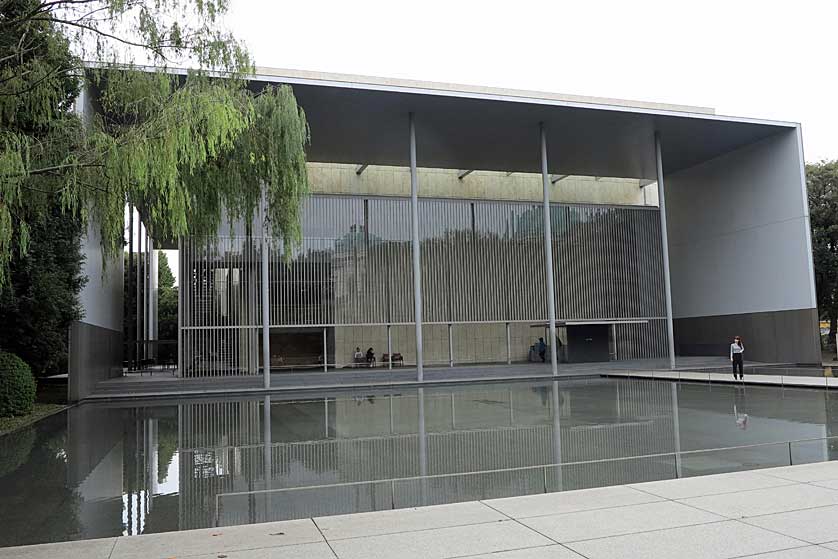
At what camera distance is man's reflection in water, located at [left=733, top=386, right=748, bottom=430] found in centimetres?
1139

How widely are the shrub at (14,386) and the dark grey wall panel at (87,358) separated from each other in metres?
3.12

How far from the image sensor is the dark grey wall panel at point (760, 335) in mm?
27109

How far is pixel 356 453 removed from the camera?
9453 millimetres

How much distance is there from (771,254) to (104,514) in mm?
28785

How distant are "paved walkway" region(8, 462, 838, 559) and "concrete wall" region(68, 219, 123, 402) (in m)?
12.0

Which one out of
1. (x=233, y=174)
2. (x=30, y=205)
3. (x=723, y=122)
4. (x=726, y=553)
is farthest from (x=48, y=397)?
(x=723, y=122)

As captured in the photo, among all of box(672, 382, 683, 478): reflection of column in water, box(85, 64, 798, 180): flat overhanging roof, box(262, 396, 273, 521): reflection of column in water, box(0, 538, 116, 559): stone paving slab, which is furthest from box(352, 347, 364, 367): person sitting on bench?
box(0, 538, 116, 559): stone paving slab

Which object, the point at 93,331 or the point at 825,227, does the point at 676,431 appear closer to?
the point at 93,331

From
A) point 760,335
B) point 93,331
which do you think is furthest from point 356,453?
point 760,335

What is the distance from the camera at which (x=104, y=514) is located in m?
6.37

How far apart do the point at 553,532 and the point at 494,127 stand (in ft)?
74.9

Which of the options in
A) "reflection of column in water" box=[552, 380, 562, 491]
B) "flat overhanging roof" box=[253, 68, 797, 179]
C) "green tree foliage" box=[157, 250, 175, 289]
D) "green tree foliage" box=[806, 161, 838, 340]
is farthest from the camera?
"green tree foliage" box=[157, 250, 175, 289]

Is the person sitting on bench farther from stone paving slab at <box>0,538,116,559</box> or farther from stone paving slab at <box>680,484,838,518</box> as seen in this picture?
stone paving slab at <box>0,538,116,559</box>

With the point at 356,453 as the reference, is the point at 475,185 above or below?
above
